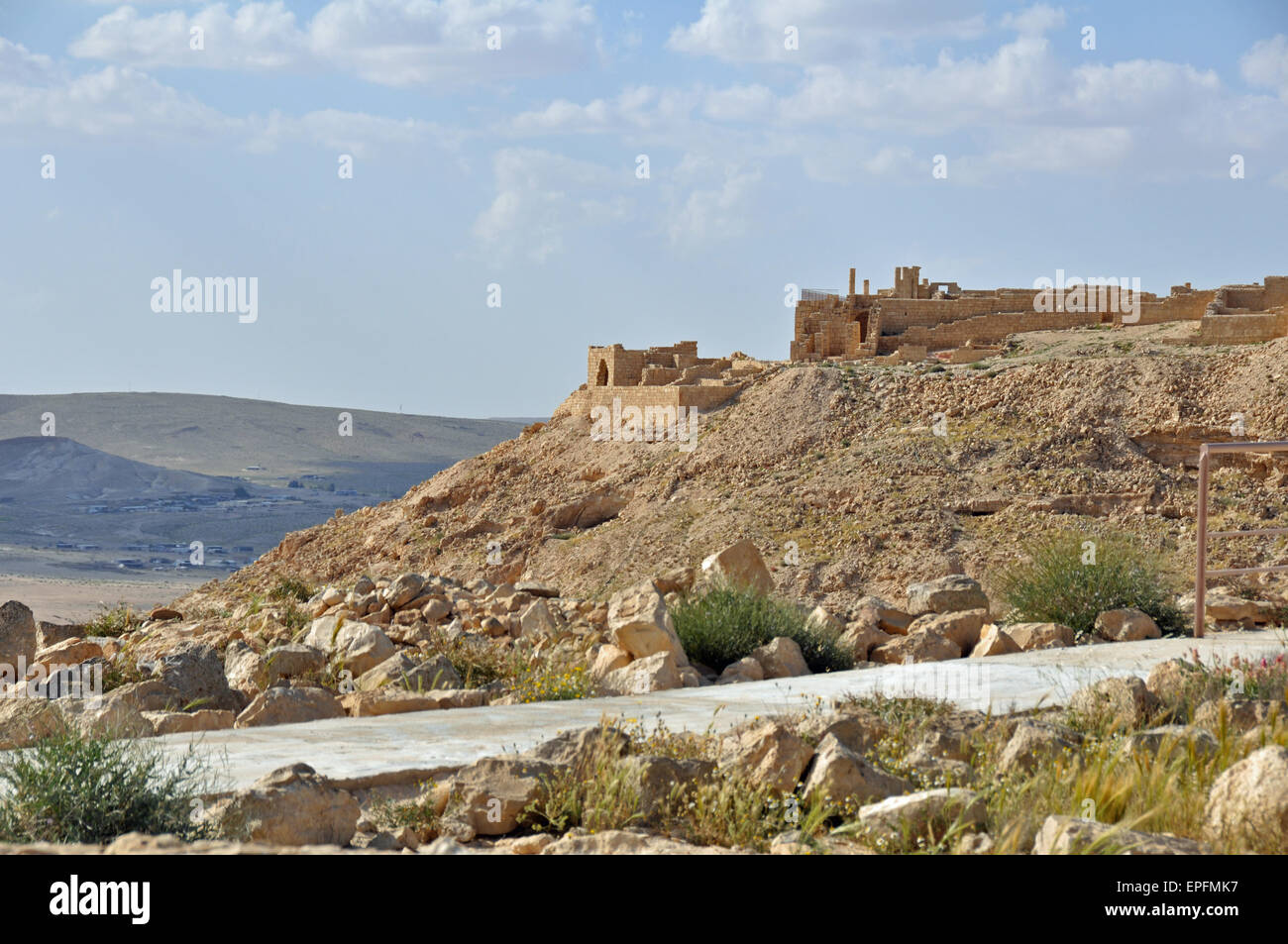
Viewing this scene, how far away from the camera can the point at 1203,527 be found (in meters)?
8.58

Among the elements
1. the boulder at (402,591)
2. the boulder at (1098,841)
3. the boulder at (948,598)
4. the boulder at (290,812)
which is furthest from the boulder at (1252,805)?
the boulder at (402,591)

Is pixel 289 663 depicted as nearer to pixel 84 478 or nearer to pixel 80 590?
pixel 80 590

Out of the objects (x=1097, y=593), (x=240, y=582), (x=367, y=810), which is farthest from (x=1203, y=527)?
(x=240, y=582)

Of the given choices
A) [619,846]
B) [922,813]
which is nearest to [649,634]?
[922,813]

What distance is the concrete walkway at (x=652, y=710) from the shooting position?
5785 millimetres

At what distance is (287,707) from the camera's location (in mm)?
7359

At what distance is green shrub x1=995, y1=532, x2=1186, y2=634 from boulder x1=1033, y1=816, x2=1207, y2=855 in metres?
5.62

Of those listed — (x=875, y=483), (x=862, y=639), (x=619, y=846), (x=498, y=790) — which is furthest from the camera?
Result: (x=875, y=483)

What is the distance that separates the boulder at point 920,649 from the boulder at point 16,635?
7.99m

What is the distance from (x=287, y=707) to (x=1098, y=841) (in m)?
4.62

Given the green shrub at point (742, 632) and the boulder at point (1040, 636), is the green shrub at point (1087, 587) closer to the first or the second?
the boulder at point (1040, 636)

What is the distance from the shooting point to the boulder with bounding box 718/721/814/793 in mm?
5348
